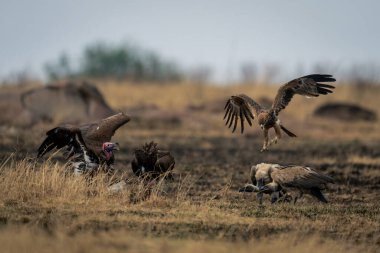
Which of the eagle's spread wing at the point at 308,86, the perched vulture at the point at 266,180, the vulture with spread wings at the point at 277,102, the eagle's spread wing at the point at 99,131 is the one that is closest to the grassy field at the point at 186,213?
the perched vulture at the point at 266,180

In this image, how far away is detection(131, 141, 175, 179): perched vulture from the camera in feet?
33.4

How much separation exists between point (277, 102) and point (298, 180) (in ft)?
7.49

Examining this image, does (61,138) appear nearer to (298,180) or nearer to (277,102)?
(298,180)

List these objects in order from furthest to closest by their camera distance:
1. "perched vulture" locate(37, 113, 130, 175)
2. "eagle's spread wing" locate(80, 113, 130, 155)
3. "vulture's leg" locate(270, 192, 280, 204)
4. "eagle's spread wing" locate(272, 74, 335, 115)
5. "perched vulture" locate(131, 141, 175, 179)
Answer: "eagle's spread wing" locate(272, 74, 335, 115) → "eagle's spread wing" locate(80, 113, 130, 155) → "vulture's leg" locate(270, 192, 280, 204) → "perched vulture" locate(37, 113, 130, 175) → "perched vulture" locate(131, 141, 175, 179)

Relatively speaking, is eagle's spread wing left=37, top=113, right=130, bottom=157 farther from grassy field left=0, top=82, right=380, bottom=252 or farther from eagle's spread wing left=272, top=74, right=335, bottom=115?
eagle's spread wing left=272, top=74, right=335, bottom=115

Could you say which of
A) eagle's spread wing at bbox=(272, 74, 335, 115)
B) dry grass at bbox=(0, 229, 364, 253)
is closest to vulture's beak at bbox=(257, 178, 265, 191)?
eagle's spread wing at bbox=(272, 74, 335, 115)

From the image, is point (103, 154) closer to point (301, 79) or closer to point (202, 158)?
point (301, 79)

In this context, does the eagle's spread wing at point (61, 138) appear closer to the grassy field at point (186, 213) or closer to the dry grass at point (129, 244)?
the grassy field at point (186, 213)

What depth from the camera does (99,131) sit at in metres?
10.6

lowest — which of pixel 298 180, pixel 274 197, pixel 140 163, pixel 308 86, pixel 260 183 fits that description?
pixel 274 197

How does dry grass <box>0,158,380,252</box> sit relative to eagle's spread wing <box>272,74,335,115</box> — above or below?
below

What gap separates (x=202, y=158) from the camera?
17.4 meters

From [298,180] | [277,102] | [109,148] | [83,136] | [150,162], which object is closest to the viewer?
[298,180]

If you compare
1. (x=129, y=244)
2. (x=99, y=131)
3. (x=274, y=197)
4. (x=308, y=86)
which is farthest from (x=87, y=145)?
(x=129, y=244)
